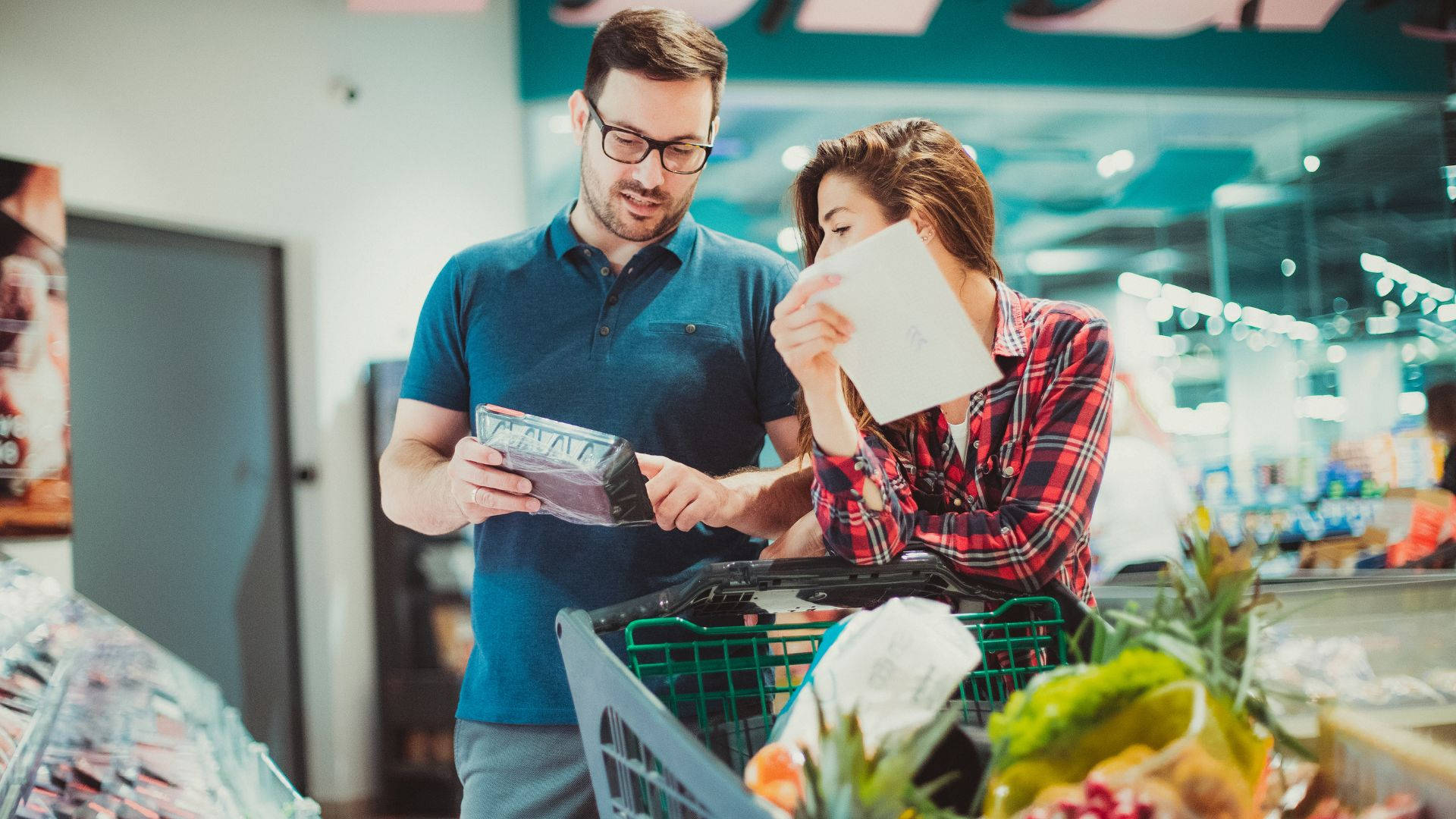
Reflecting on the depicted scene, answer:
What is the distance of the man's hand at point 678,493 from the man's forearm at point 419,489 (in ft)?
1.09

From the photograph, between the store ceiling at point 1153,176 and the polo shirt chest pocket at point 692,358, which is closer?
the polo shirt chest pocket at point 692,358

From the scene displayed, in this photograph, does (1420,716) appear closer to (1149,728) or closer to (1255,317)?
(1149,728)

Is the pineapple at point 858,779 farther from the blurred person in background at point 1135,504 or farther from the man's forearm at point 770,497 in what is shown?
the blurred person in background at point 1135,504

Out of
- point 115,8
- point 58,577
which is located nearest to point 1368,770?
point 58,577

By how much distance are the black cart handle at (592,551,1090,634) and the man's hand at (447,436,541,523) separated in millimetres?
262

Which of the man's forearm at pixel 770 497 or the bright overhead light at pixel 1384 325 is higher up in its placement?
the bright overhead light at pixel 1384 325

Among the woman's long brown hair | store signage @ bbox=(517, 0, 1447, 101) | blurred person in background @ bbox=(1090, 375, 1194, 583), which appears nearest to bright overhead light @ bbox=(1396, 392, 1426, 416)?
store signage @ bbox=(517, 0, 1447, 101)

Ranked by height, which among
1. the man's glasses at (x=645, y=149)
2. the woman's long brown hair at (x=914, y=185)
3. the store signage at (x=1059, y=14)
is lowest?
the woman's long brown hair at (x=914, y=185)

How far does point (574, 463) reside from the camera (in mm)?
1197

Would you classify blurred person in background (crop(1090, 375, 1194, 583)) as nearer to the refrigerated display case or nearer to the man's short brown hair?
the refrigerated display case

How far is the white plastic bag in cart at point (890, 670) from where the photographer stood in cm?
94

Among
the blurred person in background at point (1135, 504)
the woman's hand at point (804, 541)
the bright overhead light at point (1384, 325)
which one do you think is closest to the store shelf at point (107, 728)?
the woman's hand at point (804, 541)

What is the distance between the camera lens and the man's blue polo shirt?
5.19ft

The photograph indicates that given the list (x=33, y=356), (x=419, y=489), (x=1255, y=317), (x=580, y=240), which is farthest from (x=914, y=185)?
(x=1255, y=317)
